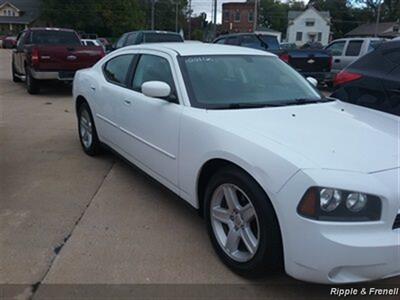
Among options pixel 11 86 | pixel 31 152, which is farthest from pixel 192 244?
pixel 11 86

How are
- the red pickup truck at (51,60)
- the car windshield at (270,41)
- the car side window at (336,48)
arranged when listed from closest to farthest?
the red pickup truck at (51,60)
the car side window at (336,48)
the car windshield at (270,41)

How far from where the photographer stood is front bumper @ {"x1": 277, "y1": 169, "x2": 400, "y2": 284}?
251 centimetres

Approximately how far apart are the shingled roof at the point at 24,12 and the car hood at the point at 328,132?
80.1m

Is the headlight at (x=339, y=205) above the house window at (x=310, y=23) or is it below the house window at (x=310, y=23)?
below

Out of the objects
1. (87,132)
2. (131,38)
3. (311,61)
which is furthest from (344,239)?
(131,38)

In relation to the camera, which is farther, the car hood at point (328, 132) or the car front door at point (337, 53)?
the car front door at point (337, 53)

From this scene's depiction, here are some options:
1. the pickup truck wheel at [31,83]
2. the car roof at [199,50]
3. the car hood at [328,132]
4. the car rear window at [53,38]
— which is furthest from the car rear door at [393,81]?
the car rear window at [53,38]

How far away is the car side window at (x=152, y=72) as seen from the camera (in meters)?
4.12

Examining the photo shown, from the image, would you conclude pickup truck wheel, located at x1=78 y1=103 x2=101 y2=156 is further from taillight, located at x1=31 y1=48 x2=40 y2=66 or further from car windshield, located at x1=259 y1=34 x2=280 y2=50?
car windshield, located at x1=259 y1=34 x2=280 y2=50

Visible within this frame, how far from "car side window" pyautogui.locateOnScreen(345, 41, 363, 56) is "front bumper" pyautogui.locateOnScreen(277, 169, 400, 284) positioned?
1234 cm

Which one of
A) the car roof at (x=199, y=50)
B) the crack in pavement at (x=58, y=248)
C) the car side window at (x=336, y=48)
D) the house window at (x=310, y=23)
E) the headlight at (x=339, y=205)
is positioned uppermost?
the house window at (x=310, y=23)

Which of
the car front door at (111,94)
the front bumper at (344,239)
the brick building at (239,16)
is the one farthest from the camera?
the brick building at (239,16)

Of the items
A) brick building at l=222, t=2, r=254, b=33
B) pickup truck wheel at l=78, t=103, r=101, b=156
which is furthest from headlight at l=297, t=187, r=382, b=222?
brick building at l=222, t=2, r=254, b=33

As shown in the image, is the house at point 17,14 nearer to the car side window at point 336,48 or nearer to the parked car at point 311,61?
the car side window at point 336,48
